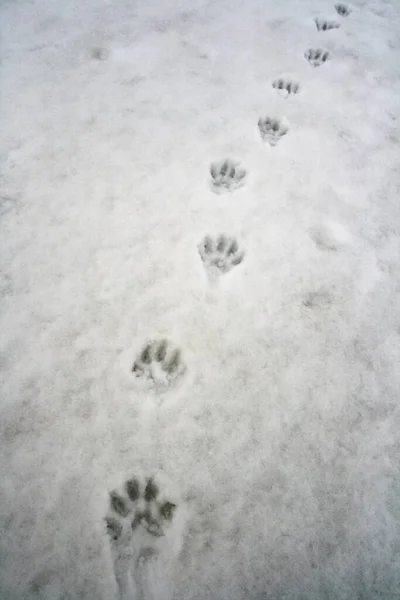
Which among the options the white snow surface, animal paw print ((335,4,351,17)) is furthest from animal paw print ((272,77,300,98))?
animal paw print ((335,4,351,17))

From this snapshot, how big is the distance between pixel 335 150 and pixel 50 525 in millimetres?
2207

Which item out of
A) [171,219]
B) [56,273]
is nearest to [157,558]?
[56,273]

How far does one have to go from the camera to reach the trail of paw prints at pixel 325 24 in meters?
2.78

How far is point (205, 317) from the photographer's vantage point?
145 cm

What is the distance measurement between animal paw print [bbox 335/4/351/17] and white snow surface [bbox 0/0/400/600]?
789 mm

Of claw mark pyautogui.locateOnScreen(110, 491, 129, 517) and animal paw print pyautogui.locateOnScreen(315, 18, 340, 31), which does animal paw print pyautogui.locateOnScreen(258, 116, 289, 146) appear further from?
claw mark pyautogui.locateOnScreen(110, 491, 129, 517)

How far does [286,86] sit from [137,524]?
2563 mm

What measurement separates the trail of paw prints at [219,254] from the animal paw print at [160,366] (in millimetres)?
377

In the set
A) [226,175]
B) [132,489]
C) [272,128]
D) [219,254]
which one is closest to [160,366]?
[132,489]

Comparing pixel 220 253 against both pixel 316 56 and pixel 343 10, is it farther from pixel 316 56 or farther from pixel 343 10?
pixel 343 10

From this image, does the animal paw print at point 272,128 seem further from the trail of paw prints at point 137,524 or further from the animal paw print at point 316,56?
the trail of paw prints at point 137,524

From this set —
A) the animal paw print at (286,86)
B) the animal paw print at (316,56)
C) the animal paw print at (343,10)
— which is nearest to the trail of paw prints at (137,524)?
the animal paw print at (286,86)

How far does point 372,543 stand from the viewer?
113 centimetres

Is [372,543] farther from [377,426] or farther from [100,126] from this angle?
[100,126]
